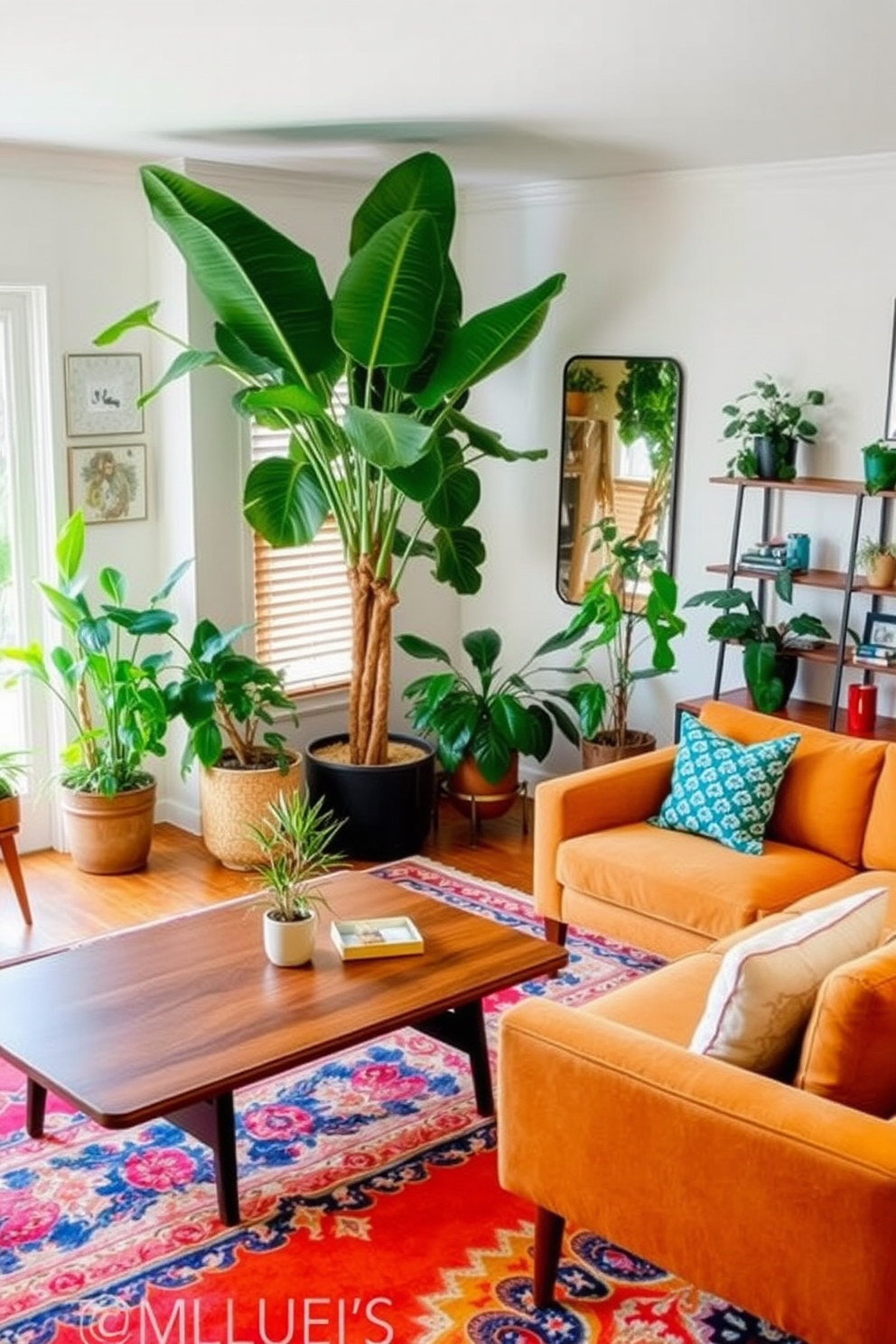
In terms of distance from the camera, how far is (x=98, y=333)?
579cm

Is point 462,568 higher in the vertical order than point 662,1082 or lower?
higher

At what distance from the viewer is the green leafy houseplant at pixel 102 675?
552cm

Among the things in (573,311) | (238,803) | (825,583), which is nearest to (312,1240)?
(238,803)

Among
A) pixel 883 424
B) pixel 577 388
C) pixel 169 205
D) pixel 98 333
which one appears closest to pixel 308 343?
pixel 169 205

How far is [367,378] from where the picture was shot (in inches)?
209

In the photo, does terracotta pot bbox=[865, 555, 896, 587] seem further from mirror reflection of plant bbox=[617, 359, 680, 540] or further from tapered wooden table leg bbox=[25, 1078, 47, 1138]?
tapered wooden table leg bbox=[25, 1078, 47, 1138]

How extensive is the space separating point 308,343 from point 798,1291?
3.42 metres

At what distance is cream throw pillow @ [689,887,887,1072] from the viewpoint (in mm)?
2939

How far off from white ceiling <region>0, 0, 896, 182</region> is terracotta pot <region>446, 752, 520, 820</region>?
7.32ft

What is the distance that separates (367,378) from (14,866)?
1.99 meters

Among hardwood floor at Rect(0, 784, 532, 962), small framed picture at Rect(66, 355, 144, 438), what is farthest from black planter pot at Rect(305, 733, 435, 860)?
small framed picture at Rect(66, 355, 144, 438)

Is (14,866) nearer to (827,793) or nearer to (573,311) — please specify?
(827,793)

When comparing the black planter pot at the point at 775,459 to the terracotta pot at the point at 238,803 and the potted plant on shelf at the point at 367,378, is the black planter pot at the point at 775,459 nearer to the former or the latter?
the potted plant on shelf at the point at 367,378

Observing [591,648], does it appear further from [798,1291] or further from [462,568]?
[798,1291]
